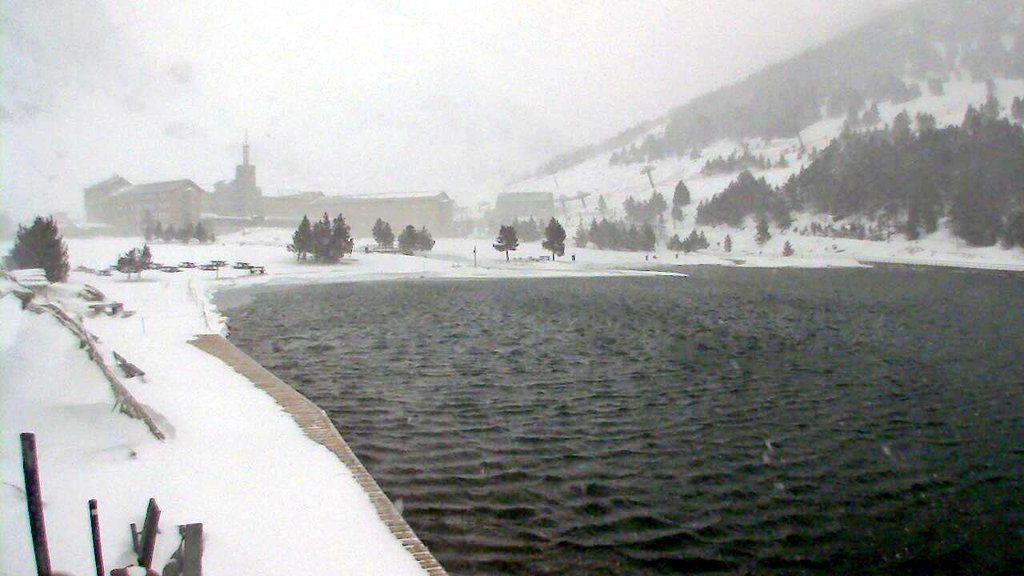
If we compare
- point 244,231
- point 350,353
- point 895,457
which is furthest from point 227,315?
point 244,231

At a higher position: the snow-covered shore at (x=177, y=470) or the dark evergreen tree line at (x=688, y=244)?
the dark evergreen tree line at (x=688, y=244)

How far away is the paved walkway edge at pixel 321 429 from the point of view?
26.3ft

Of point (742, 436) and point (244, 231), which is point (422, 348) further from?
point (244, 231)

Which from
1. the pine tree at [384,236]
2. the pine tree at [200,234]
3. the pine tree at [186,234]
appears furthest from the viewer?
the pine tree at [200,234]

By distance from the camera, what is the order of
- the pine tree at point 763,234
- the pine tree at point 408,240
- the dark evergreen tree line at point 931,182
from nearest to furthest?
the pine tree at point 408,240 < the dark evergreen tree line at point 931,182 < the pine tree at point 763,234

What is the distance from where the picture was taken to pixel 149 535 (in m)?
6.91

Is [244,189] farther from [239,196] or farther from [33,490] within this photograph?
[33,490]

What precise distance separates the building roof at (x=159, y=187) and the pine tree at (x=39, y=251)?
77.1m

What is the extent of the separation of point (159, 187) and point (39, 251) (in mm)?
80919

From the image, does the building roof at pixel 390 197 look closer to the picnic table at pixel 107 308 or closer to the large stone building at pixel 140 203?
the large stone building at pixel 140 203

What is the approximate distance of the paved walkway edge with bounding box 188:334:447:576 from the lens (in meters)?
8.02

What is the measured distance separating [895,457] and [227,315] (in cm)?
3009

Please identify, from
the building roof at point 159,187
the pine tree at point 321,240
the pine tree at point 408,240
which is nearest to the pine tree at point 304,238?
the pine tree at point 321,240

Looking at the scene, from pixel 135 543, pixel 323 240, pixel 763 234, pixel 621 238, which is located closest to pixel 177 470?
pixel 135 543
